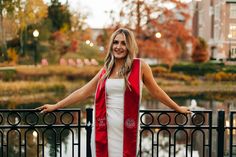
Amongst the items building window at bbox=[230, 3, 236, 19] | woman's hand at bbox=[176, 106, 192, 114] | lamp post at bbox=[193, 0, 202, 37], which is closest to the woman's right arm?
woman's hand at bbox=[176, 106, 192, 114]

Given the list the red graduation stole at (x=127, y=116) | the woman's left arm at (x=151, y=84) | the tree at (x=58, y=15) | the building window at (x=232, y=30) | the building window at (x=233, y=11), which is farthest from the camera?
the building window at (x=233, y=11)

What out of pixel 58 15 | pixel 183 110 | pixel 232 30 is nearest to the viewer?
pixel 183 110

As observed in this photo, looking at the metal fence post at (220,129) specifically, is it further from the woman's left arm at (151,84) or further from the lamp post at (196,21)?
the lamp post at (196,21)

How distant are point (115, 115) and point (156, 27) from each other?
30.7 m

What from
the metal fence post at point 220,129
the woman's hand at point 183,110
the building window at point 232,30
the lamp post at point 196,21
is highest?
the lamp post at point 196,21

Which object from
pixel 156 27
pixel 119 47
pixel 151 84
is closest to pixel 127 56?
pixel 119 47

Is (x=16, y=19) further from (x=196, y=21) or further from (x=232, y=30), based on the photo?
(x=196, y=21)

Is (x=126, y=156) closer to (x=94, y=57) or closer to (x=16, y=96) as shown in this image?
(x=16, y=96)

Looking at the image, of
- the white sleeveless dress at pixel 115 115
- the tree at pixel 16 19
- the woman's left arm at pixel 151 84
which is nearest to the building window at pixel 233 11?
the tree at pixel 16 19

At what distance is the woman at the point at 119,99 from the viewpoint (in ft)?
11.2

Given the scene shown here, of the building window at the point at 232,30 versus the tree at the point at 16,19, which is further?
the building window at the point at 232,30

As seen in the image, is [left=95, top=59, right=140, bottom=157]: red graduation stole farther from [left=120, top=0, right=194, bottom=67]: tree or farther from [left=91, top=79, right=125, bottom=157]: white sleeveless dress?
[left=120, top=0, right=194, bottom=67]: tree

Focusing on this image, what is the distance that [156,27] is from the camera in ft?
111

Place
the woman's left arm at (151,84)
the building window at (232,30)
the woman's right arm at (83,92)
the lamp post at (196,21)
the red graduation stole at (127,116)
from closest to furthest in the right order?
the red graduation stole at (127,116)
the woman's left arm at (151,84)
the woman's right arm at (83,92)
the building window at (232,30)
the lamp post at (196,21)
